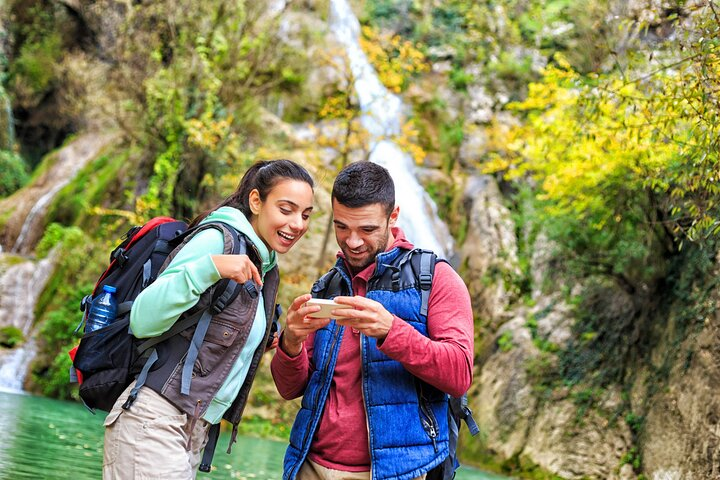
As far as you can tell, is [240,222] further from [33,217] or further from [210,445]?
[33,217]

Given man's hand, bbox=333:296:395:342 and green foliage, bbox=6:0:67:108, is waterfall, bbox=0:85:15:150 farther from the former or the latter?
man's hand, bbox=333:296:395:342

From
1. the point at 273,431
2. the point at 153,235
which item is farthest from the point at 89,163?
the point at 153,235

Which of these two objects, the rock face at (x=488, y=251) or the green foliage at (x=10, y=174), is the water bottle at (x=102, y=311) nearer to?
the rock face at (x=488, y=251)

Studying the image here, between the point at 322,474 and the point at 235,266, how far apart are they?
840 mm

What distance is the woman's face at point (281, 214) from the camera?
117 inches

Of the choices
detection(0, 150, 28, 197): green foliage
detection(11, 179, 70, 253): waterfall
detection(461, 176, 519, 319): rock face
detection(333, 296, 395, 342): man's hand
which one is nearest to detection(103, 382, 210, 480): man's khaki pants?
detection(333, 296, 395, 342): man's hand

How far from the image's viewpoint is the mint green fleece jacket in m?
2.58

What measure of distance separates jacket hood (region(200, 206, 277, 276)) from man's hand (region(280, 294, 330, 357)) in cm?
28

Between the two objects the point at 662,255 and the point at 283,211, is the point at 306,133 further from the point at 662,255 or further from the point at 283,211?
the point at 283,211

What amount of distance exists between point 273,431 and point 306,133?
7.95m

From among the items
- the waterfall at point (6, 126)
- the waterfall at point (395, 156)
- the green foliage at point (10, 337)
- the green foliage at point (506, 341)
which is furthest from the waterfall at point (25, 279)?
the green foliage at point (506, 341)

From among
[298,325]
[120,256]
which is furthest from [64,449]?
[298,325]

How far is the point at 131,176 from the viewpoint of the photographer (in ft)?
56.9

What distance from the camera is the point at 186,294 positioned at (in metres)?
2.58
